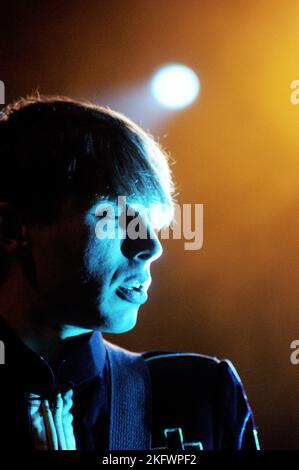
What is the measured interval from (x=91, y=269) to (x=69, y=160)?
0.22m

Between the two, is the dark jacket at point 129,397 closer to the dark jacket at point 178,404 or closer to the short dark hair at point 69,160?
the dark jacket at point 178,404

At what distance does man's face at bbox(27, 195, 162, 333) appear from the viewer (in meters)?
0.77

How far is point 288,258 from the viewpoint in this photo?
6.15 ft

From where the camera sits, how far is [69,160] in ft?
2.81

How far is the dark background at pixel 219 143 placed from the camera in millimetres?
1631

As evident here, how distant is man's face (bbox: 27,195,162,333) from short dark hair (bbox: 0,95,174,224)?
38 mm

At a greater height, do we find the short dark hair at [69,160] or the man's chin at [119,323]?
the short dark hair at [69,160]

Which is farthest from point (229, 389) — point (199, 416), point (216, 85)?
point (216, 85)

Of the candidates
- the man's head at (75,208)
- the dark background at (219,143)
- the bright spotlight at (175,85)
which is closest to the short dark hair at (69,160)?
the man's head at (75,208)

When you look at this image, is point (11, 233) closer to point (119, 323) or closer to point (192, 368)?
point (119, 323)

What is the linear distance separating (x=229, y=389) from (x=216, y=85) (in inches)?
50.4

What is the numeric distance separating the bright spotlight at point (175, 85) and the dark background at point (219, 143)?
1.2 inches

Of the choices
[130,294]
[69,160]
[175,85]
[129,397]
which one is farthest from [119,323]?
[175,85]

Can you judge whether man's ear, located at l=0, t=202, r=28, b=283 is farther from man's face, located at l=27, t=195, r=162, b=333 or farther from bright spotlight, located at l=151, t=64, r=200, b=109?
bright spotlight, located at l=151, t=64, r=200, b=109
